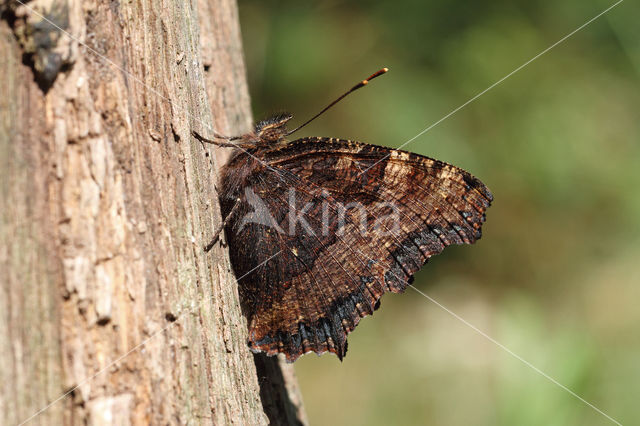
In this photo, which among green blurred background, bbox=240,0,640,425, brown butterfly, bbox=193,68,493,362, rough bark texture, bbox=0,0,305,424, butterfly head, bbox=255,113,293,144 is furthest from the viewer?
green blurred background, bbox=240,0,640,425

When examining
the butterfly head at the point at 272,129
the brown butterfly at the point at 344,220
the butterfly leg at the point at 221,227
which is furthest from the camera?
the butterfly head at the point at 272,129

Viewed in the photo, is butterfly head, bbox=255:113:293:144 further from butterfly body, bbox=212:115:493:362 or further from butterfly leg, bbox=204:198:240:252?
butterfly leg, bbox=204:198:240:252

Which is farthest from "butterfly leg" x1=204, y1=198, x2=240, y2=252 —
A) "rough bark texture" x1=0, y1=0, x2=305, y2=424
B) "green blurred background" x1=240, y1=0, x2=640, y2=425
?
"green blurred background" x1=240, y1=0, x2=640, y2=425

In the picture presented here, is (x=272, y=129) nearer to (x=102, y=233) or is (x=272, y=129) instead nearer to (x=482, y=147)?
(x=102, y=233)

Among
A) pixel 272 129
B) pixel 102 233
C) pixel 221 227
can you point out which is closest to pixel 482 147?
pixel 272 129

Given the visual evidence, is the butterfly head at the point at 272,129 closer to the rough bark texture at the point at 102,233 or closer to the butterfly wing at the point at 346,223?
the butterfly wing at the point at 346,223

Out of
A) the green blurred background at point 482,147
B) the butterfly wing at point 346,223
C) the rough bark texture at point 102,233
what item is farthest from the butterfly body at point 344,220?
the green blurred background at point 482,147

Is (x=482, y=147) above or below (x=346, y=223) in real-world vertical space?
above
